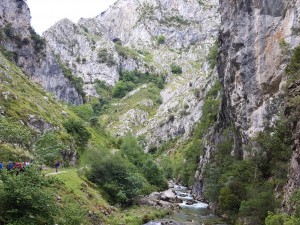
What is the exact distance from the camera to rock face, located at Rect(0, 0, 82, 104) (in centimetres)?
12588

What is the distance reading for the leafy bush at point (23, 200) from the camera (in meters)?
29.5

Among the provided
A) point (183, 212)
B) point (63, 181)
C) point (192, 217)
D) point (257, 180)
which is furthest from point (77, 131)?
point (257, 180)

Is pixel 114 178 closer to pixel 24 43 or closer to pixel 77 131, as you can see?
pixel 77 131

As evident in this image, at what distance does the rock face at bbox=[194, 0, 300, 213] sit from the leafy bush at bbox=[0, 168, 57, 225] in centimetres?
3640

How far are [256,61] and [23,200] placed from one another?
51.9m

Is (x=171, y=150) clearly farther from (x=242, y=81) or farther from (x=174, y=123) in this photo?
(x=242, y=81)

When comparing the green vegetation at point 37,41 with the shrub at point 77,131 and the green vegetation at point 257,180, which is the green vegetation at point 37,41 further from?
the green vegetation at point 257,180

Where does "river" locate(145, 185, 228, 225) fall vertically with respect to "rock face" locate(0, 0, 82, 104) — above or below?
below

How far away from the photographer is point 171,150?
174 metres

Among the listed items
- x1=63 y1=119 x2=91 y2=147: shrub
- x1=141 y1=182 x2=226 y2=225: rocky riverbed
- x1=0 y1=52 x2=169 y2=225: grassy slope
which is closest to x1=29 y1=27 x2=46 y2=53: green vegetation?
x1=0 y1=52 x2=169 y2=225: grassy slope

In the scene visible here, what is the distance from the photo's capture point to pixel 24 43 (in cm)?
13062

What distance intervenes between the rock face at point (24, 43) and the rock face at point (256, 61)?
77.0 metres

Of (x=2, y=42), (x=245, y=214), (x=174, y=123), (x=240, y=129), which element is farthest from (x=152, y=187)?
(x=174, y=123)

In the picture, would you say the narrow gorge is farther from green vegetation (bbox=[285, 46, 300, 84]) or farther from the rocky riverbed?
the rocky riverbed
